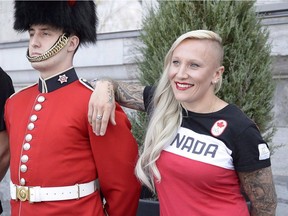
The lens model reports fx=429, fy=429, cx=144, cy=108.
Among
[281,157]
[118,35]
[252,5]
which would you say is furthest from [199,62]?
[118,35]

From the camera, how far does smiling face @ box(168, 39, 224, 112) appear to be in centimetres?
172

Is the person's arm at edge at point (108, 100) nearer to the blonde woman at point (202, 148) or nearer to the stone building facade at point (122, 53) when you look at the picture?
the blonde woman at point (202, 148)

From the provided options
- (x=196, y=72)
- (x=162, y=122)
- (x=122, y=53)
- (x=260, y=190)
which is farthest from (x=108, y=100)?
(x=122, y=53)

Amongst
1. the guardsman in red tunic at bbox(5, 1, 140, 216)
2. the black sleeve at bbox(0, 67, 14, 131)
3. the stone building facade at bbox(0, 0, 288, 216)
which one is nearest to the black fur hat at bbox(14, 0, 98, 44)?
the guardsman in red tunic at bbox(5, 1, 140, 216)

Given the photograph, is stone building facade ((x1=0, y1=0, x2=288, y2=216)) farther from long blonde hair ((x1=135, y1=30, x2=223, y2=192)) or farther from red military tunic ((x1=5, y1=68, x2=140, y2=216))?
red military tunic ((x1=5, y1=68, x2=140, y2=216))

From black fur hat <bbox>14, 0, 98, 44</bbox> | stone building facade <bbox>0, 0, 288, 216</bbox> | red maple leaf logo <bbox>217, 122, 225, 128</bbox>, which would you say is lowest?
stone building facade <bbox>0, 0, 288, 216</bbox>

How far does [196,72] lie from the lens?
1.72 metres

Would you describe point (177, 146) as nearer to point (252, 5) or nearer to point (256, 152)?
point (256, 152)

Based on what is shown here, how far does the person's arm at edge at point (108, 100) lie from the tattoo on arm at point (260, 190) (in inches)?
23.3

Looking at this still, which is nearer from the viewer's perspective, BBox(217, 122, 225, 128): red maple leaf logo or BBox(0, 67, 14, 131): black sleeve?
BBox(217, 122, 225, 128): red maple leaf logo

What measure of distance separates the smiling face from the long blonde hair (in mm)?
30

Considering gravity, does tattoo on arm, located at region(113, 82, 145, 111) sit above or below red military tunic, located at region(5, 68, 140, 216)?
above

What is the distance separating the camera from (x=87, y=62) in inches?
182

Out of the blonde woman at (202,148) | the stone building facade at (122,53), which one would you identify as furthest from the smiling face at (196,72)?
the stone building facade at (122,53)
